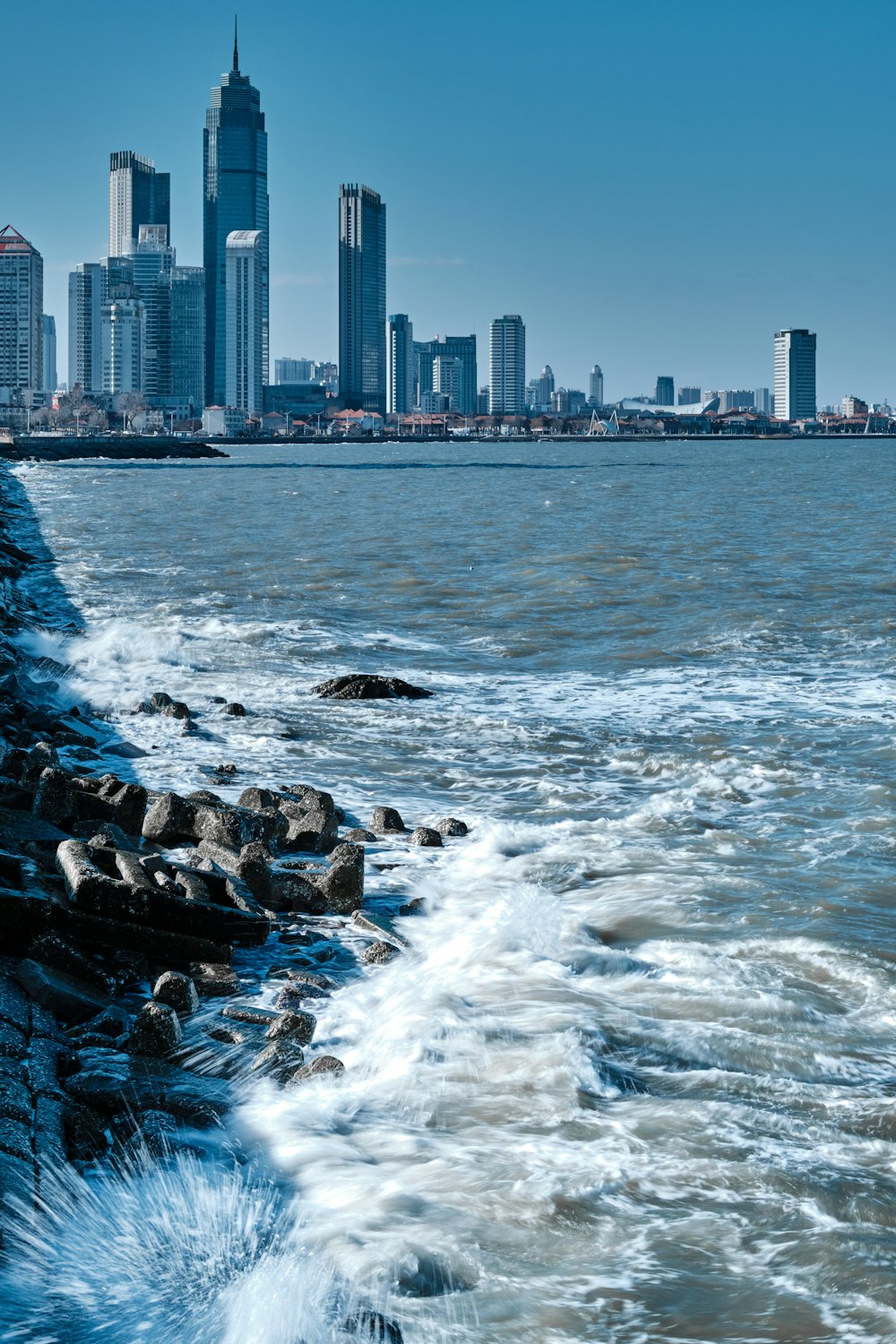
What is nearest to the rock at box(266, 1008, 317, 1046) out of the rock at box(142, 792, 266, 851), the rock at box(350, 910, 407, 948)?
the rock at box(350, 910, 407, 948)

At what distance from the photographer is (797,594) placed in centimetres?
2366

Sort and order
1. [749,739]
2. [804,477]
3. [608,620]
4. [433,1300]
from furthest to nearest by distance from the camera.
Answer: [804,477]
[608,620]
[749,739]
[433,1300]

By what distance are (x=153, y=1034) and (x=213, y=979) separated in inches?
35.5

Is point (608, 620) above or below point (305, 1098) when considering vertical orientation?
above

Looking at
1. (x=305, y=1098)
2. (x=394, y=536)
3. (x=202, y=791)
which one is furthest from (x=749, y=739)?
(x=394, y=536)

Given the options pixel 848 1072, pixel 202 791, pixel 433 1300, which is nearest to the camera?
pixel 433 1300

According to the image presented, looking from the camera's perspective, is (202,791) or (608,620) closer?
(202,791)

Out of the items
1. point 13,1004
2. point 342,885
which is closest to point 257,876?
point 342,885

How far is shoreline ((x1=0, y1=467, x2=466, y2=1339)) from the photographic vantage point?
4875 mm

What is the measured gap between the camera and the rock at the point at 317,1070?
548 centimetres

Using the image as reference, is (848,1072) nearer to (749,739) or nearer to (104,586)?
(749,739)

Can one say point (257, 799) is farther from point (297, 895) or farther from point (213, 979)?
point (213, 979)

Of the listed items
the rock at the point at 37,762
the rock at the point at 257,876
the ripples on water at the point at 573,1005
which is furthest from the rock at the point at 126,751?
the rock at the point at 257,876

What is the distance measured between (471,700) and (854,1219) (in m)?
9.87
